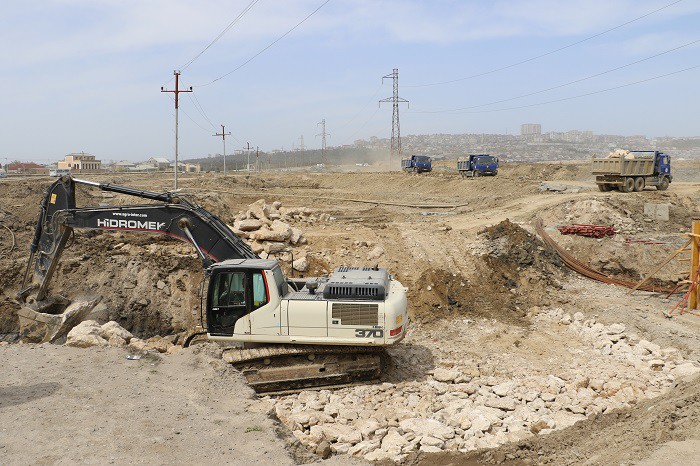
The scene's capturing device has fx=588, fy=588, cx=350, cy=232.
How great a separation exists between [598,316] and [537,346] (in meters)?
2.38

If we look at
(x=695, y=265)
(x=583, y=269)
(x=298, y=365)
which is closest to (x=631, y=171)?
(x=583, y=269)

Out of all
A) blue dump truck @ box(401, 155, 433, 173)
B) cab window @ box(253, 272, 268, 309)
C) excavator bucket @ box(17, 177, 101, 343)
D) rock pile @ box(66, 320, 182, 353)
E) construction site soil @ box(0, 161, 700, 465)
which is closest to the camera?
construction site soil @ box(0, 161, 700, 465)

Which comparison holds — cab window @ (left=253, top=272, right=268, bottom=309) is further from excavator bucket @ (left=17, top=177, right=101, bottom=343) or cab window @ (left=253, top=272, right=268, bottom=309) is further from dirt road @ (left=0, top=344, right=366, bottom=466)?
excavator bucket @ (left=17, top=177, right=101, bottom=343)

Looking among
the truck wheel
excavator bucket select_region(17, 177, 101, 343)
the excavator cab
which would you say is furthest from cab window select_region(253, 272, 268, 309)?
the truck wheel

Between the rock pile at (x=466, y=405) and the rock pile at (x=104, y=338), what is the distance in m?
3.62

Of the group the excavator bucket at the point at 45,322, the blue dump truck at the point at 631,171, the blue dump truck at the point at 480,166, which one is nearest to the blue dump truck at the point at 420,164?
the blue dump truck at the point at 480,166

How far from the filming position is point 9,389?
9.49 metres

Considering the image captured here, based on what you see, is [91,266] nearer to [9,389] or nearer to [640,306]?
[9,389]

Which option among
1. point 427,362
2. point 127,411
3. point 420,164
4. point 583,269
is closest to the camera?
point 127,411

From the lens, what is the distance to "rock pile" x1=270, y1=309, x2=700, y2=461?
9.37 metres

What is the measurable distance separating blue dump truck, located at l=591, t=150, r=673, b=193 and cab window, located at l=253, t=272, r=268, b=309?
24723 mm

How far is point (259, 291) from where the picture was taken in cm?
1097

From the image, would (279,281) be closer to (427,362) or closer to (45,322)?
(427,362)

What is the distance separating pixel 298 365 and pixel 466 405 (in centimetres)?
321
